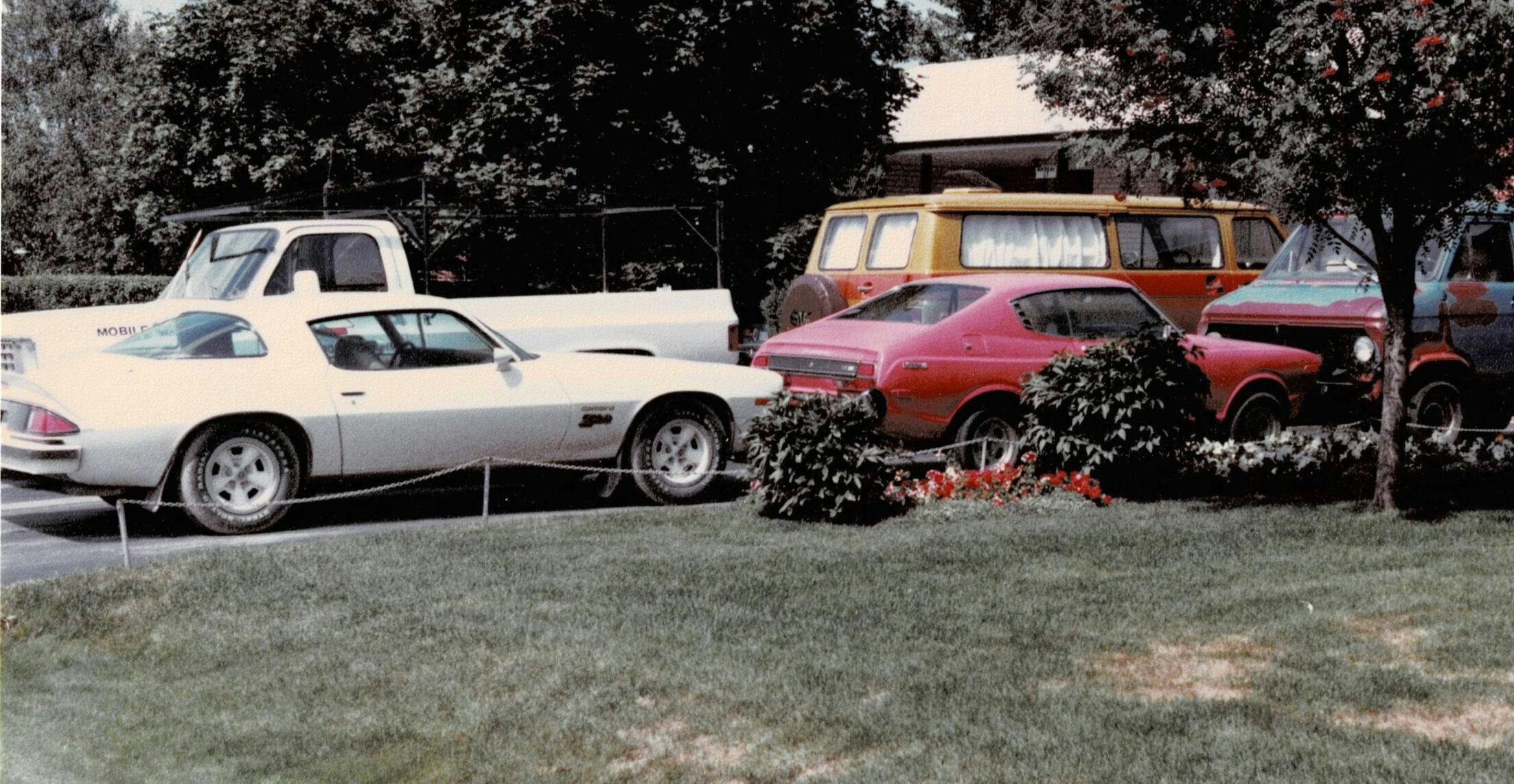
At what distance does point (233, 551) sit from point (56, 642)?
1.52 metres

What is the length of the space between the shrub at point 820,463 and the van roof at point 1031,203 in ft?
18.2

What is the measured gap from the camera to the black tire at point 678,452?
11148 mm

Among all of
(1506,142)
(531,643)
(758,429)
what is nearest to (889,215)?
(758,429)

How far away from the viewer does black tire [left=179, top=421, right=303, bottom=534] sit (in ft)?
31.5


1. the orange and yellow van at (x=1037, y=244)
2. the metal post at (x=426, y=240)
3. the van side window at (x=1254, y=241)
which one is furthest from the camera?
the van side window at (x=1254, y=241)

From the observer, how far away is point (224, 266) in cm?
1355

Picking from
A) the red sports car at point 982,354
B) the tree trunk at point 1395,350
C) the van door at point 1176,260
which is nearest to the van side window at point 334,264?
the red sports car at point 982,354

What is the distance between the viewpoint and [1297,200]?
970cm

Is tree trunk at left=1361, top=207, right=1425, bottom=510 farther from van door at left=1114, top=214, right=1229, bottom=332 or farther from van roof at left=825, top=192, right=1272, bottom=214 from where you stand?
van door at left=1114, top=214, right=1229, bottom=332

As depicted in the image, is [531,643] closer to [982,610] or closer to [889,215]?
[982,610]

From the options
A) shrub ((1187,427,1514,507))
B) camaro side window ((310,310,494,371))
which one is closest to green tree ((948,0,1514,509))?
shrub ((1187,427,1514,507))

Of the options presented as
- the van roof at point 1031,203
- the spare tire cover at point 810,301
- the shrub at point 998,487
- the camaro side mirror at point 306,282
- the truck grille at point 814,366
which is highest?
the van roof at point 1031,203

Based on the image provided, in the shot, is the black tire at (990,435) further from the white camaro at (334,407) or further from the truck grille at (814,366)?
the white camaro at (334,407)

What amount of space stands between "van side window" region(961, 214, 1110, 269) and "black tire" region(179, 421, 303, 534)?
7566mm
